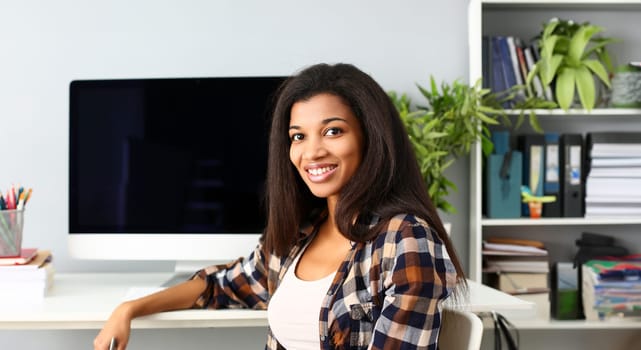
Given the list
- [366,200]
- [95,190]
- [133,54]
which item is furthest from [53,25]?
[366,200]

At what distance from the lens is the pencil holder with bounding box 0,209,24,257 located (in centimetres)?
185

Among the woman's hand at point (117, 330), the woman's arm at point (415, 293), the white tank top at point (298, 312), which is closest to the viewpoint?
the woman's arm at point (415, 293)

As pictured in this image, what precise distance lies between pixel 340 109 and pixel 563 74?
1340mm

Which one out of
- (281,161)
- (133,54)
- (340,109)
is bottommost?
(281,161)

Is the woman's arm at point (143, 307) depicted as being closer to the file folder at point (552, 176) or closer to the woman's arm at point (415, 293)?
the woman's arm at point (415, 293)

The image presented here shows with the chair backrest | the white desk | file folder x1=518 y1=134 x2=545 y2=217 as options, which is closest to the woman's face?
the chair backrest

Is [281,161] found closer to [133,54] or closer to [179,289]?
[179,289]

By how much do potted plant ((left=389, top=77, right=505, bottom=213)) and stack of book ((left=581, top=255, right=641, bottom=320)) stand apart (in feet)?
1.89

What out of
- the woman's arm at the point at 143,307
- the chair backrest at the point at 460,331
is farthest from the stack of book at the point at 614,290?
the woman's arm at the point at 143,307

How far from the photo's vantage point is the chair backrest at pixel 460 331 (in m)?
1.13

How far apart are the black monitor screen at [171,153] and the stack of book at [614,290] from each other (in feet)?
3.99

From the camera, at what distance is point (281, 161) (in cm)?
147

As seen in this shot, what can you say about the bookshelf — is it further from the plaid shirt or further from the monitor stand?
the plaid shirt

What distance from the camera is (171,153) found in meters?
2.08
